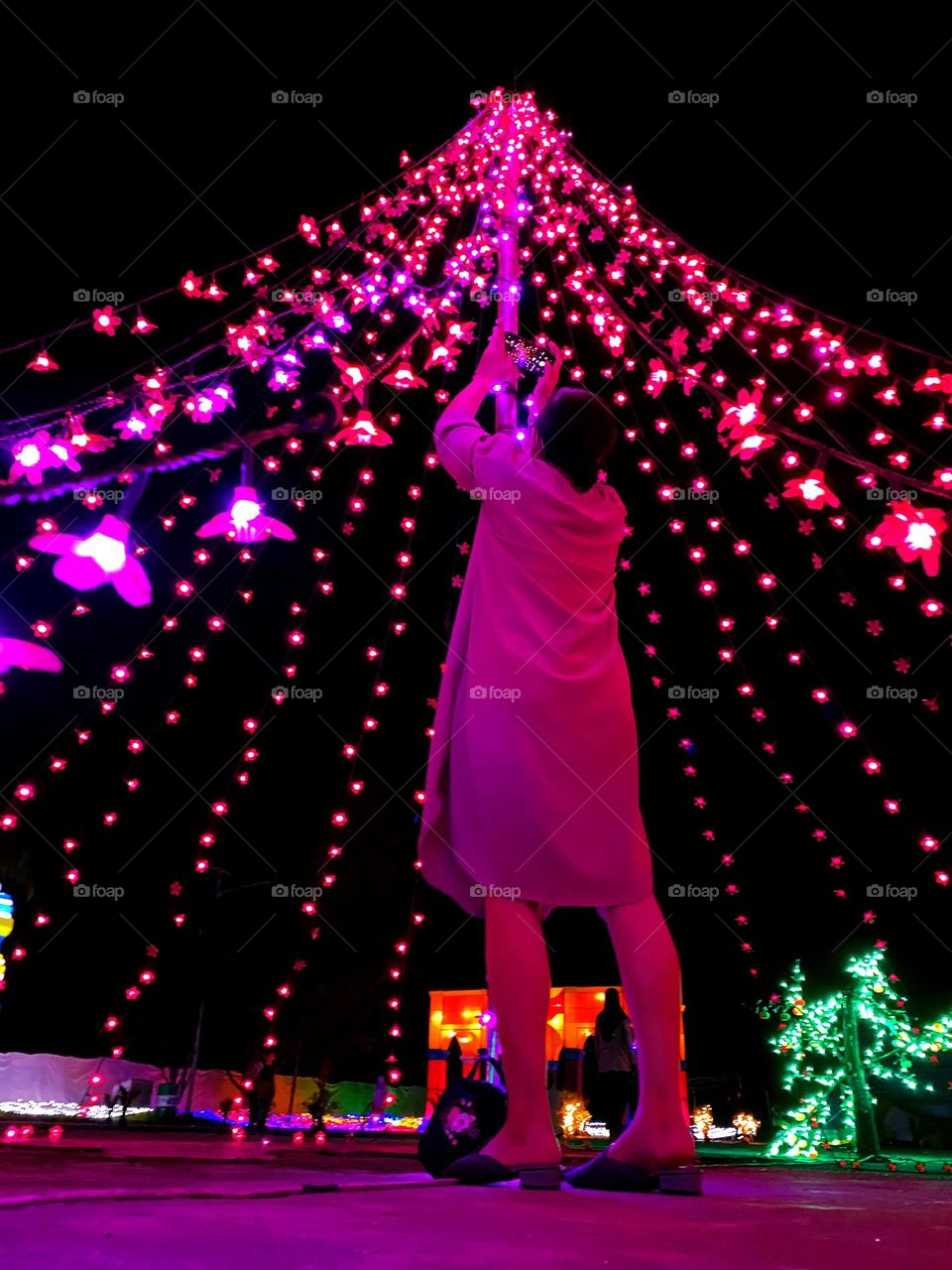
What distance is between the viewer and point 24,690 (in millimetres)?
7711

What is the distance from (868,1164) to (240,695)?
6.24m

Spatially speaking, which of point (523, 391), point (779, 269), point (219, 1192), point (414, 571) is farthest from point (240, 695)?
point (219, 1192)

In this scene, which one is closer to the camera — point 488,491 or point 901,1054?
point 488,491

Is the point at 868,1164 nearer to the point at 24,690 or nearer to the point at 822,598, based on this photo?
the point at 822,598

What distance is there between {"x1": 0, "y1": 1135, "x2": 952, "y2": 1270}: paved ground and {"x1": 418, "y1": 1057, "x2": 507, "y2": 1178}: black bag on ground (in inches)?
13.3
